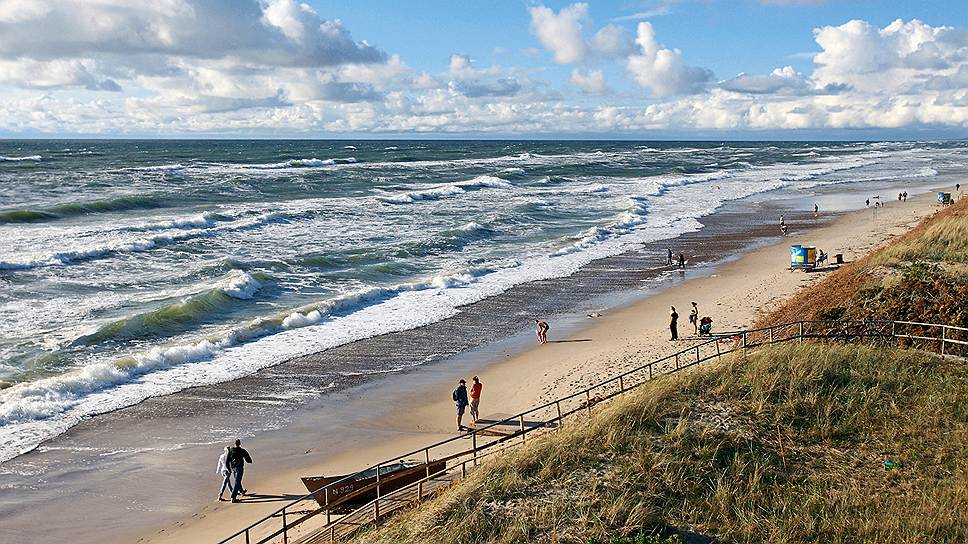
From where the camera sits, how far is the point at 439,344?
24.3 m

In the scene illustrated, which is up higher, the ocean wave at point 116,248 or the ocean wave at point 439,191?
the ocean wave at point 439,191

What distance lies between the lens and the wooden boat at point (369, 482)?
42.1 ft

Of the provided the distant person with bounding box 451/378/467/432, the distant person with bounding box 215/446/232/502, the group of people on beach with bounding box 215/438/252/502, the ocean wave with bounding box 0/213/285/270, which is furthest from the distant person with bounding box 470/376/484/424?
the ocean wave with bounding box 0/213/285/270

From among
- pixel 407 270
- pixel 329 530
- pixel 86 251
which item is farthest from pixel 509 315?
pixel 86 251

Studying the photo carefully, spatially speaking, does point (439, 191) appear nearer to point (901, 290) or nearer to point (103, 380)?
point (103, 380)

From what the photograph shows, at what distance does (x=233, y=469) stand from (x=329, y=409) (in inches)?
181

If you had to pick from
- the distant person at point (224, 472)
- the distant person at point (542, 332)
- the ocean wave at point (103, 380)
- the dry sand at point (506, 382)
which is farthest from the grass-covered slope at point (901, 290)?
the distant person at point (224, 472)

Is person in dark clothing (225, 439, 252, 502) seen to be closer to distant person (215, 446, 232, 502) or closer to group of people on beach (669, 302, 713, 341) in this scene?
distant person (215, 446, 232, 502)

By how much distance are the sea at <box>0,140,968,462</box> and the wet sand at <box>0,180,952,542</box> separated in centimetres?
119

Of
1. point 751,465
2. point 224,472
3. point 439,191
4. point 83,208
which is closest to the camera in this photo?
point 751,465

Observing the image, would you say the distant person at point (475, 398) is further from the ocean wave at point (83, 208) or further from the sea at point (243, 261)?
the ocean wave at point (83, 208)

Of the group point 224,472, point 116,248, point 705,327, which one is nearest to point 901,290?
point 705,327

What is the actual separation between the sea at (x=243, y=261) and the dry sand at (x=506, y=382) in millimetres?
4872

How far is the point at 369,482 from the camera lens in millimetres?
13078
